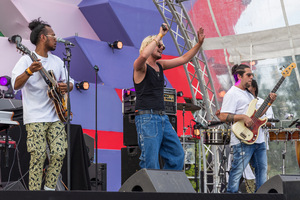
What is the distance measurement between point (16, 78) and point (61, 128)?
650 millimetres

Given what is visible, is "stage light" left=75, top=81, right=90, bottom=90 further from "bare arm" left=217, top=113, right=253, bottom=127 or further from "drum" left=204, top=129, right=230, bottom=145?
"bare arm" left=217, top=113, right=253, bottom=127

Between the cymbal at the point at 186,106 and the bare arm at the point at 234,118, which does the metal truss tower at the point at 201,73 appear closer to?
the cymbal at the point at 186,106

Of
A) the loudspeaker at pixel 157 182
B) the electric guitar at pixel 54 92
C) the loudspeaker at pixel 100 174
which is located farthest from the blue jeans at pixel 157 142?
the loudspeaker at pixel 100 174

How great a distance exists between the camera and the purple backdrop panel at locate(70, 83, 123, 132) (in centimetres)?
1061

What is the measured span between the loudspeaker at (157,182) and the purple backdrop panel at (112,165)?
761 cm

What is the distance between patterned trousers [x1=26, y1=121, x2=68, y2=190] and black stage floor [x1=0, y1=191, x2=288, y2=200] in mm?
2255

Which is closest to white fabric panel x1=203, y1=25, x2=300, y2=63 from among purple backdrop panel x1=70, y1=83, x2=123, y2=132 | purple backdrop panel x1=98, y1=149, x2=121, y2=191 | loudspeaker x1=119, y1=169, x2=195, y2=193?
purple backdrop panel x1=70, y1=83, x2=123, y2=132

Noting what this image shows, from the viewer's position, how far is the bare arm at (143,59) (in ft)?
14.4

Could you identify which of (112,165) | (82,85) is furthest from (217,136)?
(112,165)

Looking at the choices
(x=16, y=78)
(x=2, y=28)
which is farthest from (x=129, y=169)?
(x=2, y=28)

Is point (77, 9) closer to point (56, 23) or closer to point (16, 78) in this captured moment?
point (56, 23)

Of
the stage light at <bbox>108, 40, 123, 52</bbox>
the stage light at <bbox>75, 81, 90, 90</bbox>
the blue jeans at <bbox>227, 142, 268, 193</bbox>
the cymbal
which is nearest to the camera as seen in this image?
the blue jeans at <bbox>227, 142, 268, 193</bbox>

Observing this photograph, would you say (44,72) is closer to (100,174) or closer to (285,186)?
(285,186)

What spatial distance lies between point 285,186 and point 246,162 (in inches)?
116
